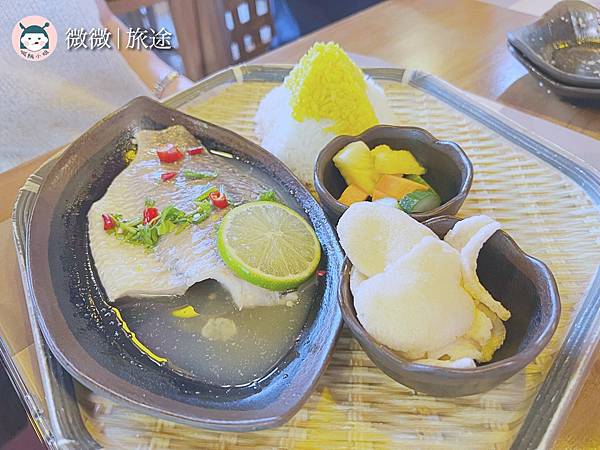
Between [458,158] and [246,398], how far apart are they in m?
0.74

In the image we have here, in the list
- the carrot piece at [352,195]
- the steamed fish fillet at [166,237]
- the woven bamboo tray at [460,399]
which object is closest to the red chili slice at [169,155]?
the steamed fish fillet at [166,237]

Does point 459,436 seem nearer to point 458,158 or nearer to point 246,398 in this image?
point 246,398

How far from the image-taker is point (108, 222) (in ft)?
4.22

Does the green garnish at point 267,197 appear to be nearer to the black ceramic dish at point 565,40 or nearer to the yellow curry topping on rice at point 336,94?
the yellow curry topping on rice at point 336,94

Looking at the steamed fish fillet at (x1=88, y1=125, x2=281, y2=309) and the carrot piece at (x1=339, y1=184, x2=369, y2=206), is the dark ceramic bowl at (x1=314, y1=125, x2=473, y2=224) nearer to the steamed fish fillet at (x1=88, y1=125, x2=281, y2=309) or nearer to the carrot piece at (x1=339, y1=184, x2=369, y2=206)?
the carrot piece at (x1=339, y1=184, x2=369, y2=206)

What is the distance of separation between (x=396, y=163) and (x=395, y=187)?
77 millimetres

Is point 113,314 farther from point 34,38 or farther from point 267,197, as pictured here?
point 34,38

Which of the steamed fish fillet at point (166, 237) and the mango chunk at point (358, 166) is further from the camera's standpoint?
the mango chunk at point (358, 166)

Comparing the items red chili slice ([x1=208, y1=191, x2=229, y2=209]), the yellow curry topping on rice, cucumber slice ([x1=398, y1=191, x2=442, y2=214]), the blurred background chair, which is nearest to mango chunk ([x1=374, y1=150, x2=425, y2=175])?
cucumber slice ([x1=398, y1=191, x2=442, y2=214])

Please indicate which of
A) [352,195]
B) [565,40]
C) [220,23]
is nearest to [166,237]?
[352,195]

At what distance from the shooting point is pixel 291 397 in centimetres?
89

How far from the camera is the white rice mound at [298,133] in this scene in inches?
60.9

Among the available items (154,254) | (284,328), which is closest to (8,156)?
(154,254)

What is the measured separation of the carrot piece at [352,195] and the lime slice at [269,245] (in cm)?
11
